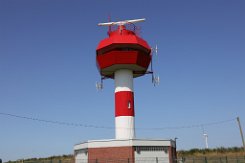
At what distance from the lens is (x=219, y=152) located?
55688 mm

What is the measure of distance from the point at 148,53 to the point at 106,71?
5.41 metres

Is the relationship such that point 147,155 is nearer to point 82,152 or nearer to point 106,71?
point 82,152

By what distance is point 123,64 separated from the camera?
35.1 meters

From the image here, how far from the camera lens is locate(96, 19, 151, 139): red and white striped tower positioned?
34.3 meters

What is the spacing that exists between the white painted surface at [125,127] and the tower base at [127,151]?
172 centimetres

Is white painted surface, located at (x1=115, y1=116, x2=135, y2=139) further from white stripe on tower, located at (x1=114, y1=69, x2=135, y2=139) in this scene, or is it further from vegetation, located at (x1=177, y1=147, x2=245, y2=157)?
vegetation, located at (x1=177, y1=147, x2=245, y2=157)

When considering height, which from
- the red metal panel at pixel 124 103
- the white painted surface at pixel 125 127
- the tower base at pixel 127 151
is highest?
the red metal panel at pixel 124 103

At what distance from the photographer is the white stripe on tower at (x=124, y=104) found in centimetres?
3394

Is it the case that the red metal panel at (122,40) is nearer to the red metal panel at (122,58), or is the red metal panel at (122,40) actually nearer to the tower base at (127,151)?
the red metal panel at (122,58)

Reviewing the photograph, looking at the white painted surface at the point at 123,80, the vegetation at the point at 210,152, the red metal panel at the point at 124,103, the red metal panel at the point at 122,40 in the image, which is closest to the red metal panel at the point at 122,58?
the red metal panel at the point at 122,40

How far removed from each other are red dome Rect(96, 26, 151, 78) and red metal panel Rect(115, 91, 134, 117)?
10.2 feet

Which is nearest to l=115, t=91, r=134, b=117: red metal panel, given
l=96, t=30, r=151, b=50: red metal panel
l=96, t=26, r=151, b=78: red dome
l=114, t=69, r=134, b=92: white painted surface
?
l=114, t=69, r=134, b=92: white painted surface

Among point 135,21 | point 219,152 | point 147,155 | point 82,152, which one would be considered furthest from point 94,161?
point 219,152

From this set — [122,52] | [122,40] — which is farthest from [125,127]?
[122,40]
